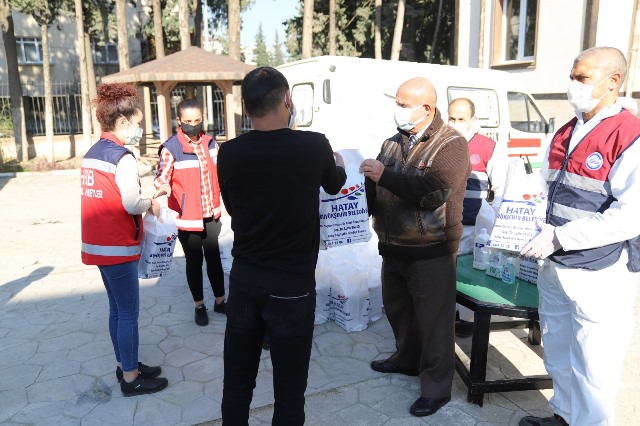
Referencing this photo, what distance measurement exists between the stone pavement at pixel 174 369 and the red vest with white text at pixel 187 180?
0.95 m

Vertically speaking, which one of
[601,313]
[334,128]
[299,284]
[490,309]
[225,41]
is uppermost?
[225,41]

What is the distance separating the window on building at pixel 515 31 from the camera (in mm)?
12281

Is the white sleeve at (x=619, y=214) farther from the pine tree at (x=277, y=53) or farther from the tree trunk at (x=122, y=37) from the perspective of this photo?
the pine tree at (x=277, y=53)

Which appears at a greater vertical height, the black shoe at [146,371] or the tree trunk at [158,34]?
the tree trunk at [158,34]

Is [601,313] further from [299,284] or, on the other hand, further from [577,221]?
[299,284]

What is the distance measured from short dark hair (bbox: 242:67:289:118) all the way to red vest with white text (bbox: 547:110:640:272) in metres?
1.45

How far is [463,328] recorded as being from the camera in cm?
385

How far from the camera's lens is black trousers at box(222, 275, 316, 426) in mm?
2111

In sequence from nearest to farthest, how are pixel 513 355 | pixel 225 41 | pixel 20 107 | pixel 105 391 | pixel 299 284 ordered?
1. pixel 299 284
2. pixel 105 391
3. pixel 513 355
4. pixel 20 107
5. pixel 225 41

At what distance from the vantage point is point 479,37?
1335 cm

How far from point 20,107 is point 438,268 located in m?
15.4

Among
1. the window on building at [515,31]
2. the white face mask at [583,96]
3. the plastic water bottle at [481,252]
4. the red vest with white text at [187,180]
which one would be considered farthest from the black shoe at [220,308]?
the window on building at [515,31]

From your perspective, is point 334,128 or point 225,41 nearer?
point 334,128

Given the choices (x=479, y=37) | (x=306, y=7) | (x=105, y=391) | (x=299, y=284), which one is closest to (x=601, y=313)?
(x=299, y=284)
